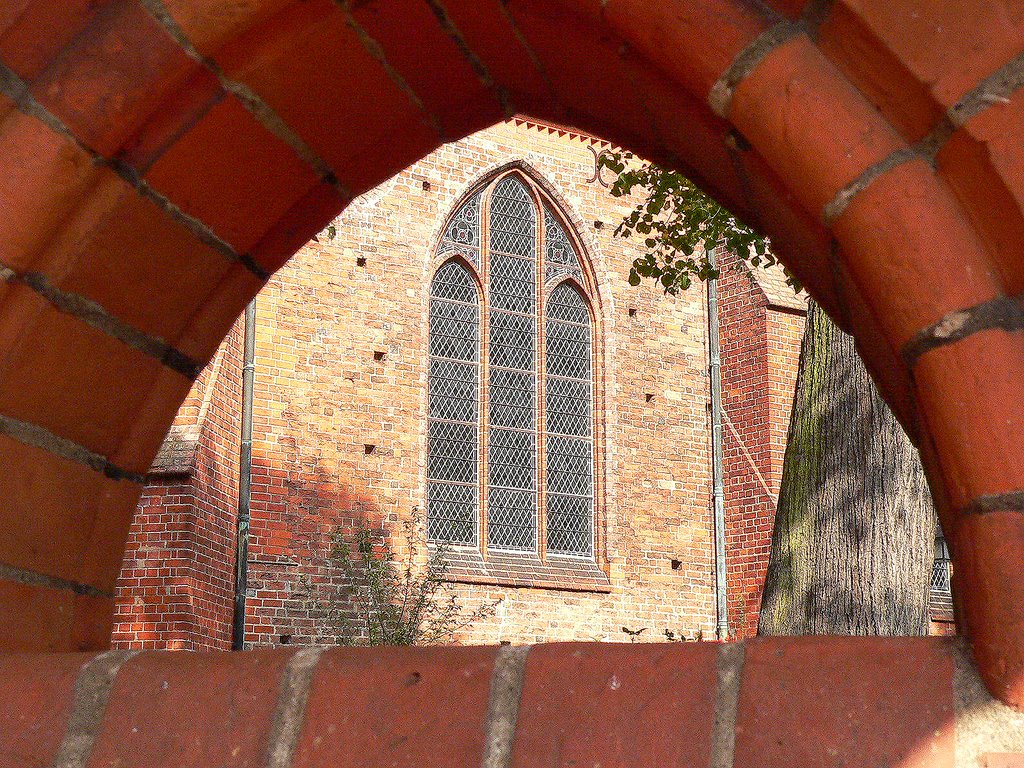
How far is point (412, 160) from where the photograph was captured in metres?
1.96

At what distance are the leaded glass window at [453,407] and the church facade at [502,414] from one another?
0.03 meters

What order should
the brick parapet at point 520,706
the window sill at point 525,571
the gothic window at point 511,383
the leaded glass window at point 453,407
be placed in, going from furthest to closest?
the gothic window at point 511,383 < the leaded glass window at point 453,407 < the window sill at point 525,571 < the brick parapet at point 520,706

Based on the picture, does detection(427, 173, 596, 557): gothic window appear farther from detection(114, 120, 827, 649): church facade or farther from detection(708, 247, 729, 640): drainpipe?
detection(708, 247, 729, 640): drainpipe

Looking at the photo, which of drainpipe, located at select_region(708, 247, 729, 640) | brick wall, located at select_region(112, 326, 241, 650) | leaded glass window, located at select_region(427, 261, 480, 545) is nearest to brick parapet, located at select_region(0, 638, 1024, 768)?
brick wall, located at select_region(112, 326, 241, 650)

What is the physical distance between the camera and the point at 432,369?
48.4ft

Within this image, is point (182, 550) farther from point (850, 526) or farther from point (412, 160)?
point (412, 160)

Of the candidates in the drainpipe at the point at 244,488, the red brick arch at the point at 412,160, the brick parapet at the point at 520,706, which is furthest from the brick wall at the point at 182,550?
the brick parapet at the point at 520,706

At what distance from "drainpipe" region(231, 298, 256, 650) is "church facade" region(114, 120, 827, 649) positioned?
0.31 ft

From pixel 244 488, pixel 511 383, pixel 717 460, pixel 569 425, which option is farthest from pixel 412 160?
pixel 717 460

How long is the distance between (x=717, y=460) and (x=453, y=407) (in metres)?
3.65

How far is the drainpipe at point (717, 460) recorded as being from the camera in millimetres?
15523

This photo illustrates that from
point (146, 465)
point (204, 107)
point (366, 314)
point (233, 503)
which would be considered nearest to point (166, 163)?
point (204, 107)

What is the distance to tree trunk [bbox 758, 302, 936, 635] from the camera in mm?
5938

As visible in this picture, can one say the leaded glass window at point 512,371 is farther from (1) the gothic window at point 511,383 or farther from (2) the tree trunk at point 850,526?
(2) the tree trunk at point 850,526
